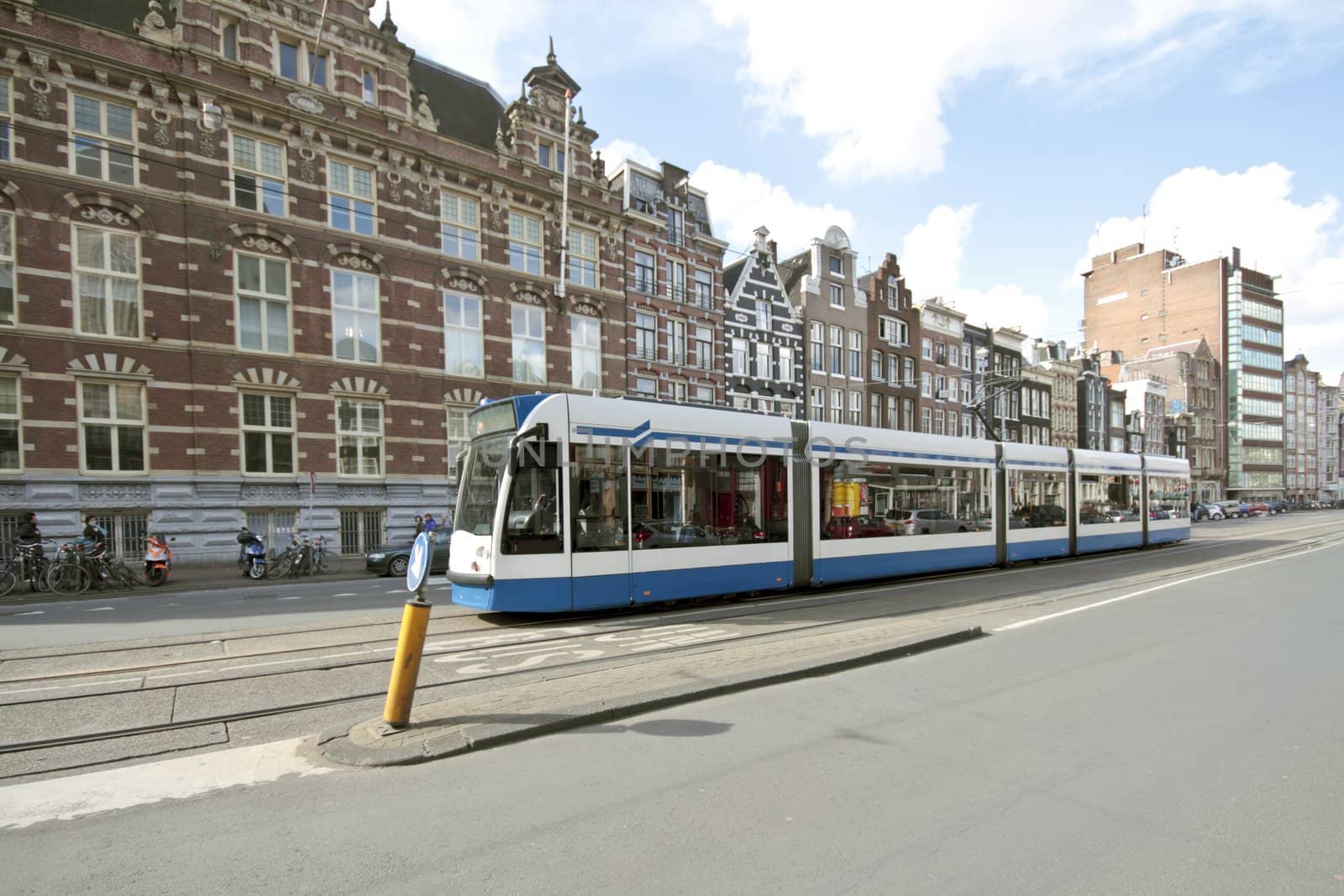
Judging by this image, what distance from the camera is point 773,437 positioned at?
10.9m

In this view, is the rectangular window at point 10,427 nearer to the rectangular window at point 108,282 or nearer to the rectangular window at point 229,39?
the rectangular window at point 108,282

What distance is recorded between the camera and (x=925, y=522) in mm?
13336

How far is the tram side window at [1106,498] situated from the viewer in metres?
18.5

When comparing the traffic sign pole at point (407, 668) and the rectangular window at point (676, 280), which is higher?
the rectangular window at point (676, 280)

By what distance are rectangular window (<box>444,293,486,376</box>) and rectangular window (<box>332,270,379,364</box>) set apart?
7.92 feet

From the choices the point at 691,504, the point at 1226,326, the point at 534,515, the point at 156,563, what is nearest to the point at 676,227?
the point at 156,563

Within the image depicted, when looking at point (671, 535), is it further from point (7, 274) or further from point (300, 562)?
point (7, 274)

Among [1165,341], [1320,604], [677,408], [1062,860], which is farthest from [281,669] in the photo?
[1165,341]

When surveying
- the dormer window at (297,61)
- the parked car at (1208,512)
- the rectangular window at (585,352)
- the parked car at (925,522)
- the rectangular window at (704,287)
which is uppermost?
the dormer window at (297,61)

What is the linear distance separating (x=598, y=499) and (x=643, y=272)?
22363mm

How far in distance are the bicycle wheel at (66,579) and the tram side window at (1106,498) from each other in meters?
24.4

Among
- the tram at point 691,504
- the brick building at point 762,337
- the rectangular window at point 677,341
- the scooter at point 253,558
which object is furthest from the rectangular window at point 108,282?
the brick building at point 762,337

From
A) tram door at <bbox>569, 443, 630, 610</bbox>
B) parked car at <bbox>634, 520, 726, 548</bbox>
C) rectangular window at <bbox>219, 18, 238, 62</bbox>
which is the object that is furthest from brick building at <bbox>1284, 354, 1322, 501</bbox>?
rectangular window at <bbox>219, 18, 238, 62</bbox>

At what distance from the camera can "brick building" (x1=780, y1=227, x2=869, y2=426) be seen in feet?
120
